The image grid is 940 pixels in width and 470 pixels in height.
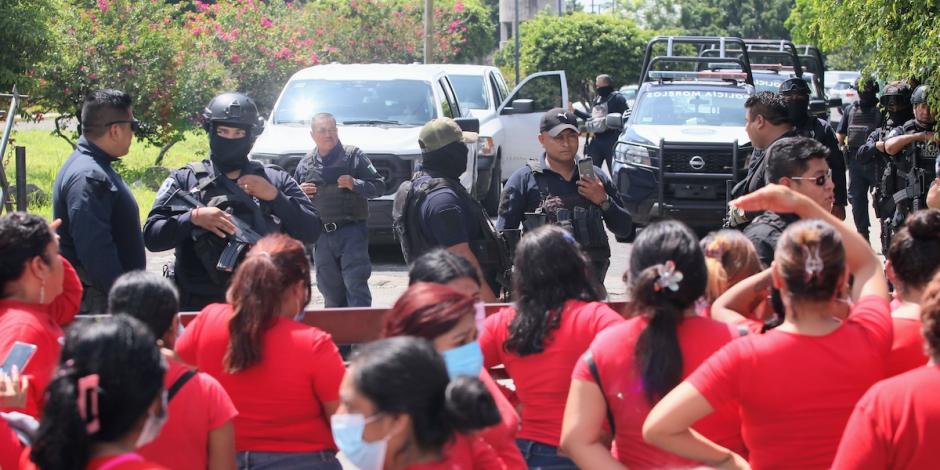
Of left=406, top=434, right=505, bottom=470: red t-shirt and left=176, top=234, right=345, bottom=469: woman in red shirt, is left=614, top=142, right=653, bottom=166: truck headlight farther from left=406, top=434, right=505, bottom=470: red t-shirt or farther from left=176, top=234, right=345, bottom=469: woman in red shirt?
left=406, top=434, right=505, bottom=470: red t-shirt

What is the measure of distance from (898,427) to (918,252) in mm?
949

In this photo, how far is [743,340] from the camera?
3.19 meters

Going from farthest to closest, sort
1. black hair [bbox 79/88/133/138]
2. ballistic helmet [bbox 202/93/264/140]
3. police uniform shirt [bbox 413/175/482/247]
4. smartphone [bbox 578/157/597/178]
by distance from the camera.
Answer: smartphone [bbox 578/157/597/178] < police uniform shirt [bbox 413/175/482/247] < ballistic helmet [bbox 202/93/264/140] < black hair [bbox 79/88/133/138]

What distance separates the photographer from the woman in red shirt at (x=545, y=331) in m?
3.67

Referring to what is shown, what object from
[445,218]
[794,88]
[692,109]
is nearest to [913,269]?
[445,218]

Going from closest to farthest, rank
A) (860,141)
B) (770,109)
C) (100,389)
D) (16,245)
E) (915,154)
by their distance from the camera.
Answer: (100,389) → (16,245) → (770,109) → (915,154) → (860,141)

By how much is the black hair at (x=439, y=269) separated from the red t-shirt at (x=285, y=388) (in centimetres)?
43

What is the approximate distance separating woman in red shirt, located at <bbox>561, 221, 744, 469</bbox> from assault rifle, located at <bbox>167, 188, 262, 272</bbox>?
2245mm

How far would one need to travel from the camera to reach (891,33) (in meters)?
8.77

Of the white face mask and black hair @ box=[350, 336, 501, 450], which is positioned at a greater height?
black hair @ box=[350, 336, 501, 450]

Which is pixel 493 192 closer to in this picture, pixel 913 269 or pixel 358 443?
pixel 913 269

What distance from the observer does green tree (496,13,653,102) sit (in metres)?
40.5

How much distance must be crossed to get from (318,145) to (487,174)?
562 cm

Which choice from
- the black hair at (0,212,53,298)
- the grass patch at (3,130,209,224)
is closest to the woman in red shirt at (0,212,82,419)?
the black hair at (0,212,53,298)
